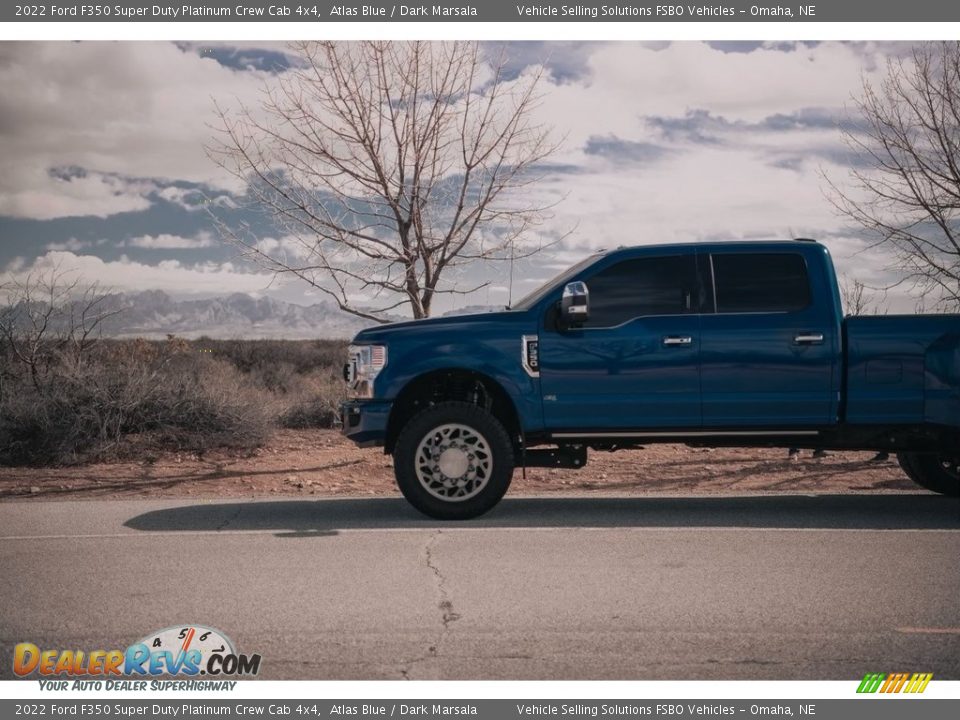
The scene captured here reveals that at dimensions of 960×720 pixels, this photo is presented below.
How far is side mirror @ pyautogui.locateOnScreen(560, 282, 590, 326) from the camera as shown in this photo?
8203mm

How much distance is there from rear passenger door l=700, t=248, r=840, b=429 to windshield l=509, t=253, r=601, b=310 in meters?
1.18

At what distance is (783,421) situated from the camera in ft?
28.5

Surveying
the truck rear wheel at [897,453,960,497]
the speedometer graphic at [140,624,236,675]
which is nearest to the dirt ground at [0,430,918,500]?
the truck rear wheel at [897,453,960,497]

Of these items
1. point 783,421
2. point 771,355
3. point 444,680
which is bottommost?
point 444,680

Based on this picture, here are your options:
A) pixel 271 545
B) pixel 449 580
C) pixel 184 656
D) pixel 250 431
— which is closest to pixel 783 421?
pixel 449 580

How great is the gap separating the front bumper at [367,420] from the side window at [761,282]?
10.2 ft

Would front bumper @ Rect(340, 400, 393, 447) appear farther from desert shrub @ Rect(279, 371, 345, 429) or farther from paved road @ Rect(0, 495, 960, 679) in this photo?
desert shrub @ Rect(279, 371, 345, 429)

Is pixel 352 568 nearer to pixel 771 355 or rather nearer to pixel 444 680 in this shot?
pixel 444 680

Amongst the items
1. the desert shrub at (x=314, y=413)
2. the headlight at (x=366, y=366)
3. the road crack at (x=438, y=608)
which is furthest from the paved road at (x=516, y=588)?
the desert shrub at (x=314, y=413)

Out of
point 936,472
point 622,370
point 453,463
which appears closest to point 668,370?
point 622,370

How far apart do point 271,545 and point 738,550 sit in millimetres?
3515

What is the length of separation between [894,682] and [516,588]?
2347mm

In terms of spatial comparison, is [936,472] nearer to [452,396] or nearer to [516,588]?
[452,396]

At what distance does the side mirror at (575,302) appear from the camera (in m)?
8.20
